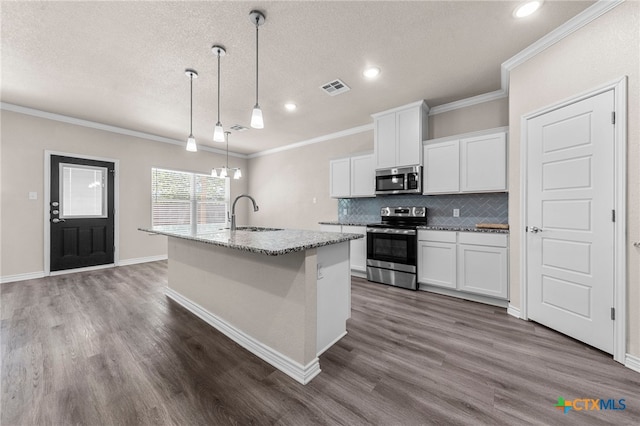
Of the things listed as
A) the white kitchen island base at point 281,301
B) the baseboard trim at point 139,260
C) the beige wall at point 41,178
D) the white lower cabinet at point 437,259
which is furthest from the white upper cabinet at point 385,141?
the baseboard trim at point 139,260

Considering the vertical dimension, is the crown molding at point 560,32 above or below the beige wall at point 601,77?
above

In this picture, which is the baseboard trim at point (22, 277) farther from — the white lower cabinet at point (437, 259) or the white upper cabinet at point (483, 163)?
the white upper cabinet at point (483, 163)

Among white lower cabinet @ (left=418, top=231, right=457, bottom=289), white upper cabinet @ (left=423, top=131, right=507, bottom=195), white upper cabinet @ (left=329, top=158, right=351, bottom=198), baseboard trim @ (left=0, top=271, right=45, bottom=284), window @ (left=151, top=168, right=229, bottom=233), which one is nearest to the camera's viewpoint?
white upper cabinet @ (left=423, top=131, right=507, bottom=195)

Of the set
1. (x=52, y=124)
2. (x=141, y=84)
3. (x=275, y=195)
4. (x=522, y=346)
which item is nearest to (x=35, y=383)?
(x=141, y=84)

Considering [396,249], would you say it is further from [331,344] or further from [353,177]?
[331,344]

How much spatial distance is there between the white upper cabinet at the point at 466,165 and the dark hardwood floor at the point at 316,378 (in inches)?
62.4

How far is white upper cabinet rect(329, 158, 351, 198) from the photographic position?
4.48m

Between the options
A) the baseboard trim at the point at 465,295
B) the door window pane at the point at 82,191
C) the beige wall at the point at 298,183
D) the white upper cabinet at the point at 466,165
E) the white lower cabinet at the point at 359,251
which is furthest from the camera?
the beige wall at the point at 298,183

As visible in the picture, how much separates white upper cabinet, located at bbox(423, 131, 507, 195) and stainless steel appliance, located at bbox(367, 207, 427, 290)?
557mm

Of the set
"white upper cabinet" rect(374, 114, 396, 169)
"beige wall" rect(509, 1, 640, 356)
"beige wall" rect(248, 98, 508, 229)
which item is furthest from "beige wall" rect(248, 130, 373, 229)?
"beige wall" rect(509, 1, 640, 356)

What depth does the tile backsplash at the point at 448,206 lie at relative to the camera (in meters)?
3.33

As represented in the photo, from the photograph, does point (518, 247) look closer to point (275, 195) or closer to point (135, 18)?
point (135, 18)

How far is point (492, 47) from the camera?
8.03ft

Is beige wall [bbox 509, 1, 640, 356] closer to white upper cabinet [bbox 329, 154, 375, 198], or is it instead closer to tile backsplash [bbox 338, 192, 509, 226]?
tile backsplash [bbox 338, 192, 509, 226]
